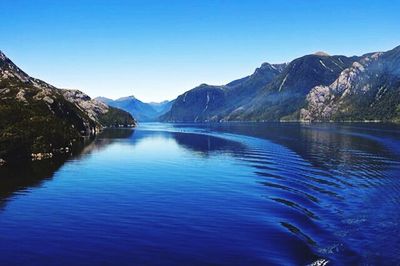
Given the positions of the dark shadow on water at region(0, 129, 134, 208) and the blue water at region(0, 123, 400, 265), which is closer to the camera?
the blue water at region(0, 123, 400, 265)

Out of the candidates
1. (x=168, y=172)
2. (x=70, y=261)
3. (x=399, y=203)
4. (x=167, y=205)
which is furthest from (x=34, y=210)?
(x=399, y=203)

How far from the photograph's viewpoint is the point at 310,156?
438ft

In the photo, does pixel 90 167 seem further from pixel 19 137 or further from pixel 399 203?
pixel 399 203

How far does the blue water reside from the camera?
44031 millimetres

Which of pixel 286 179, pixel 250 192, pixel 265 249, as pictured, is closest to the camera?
pixel 265 249

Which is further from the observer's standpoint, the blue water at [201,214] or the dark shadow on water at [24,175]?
the dark shadow on water at [24,175]

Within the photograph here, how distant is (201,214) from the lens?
200 ft

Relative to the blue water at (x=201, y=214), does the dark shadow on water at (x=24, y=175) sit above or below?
above

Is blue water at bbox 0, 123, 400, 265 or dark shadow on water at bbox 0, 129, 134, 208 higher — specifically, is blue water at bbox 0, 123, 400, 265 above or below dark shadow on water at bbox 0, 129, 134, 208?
below

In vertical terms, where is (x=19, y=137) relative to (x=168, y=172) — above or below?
above

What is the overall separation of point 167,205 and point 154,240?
18.1 meters

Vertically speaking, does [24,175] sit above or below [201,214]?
above

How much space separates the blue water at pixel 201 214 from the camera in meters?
44.0

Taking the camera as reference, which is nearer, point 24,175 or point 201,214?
point 201,214
